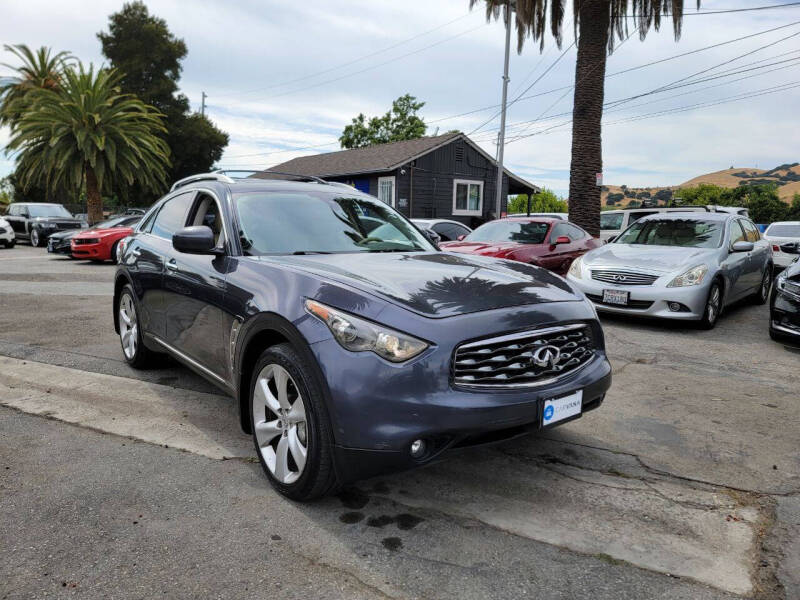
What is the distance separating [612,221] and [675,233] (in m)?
9.83

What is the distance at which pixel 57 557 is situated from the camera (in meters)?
2.48

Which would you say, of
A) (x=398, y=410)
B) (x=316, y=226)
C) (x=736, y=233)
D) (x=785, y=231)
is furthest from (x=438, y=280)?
(x=785, y=231)

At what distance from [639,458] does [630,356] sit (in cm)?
276

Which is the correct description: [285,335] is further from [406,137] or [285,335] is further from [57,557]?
[406,137]

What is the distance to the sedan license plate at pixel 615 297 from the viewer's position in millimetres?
7602

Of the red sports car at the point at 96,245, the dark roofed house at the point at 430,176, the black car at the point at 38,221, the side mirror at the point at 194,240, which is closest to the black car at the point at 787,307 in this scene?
the side mirror at the point at 194,240

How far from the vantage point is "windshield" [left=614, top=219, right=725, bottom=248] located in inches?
332

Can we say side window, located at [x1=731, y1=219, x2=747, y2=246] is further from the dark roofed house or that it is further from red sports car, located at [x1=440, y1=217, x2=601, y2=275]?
the dark roofed house

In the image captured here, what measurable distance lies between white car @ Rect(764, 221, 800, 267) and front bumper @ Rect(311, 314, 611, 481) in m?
14.3

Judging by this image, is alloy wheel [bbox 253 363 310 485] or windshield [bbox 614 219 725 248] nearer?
alloy wheel [bbox 253 363 310 485]

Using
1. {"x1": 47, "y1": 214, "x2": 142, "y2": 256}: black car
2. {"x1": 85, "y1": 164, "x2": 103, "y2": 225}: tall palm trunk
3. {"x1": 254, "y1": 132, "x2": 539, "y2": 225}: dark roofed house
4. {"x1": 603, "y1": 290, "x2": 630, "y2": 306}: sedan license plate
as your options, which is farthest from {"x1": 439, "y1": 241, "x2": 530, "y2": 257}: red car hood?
{"x1": 85, "y1": 164, "x2": 103, "y2": 225}: tall palm trunk

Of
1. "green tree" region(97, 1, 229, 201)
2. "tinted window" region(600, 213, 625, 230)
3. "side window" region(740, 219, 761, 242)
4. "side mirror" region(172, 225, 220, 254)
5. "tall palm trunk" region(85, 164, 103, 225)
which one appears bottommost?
"side mirror" region(172, 225, 220, 254)

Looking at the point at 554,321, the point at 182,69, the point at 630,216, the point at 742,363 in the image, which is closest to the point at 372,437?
the point at 554,321

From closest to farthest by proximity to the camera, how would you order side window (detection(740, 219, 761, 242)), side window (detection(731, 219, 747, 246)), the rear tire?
the rear tire
side window (detection(731, 219, 747, 246))
side window (detection(740, 219, 761, 242))
